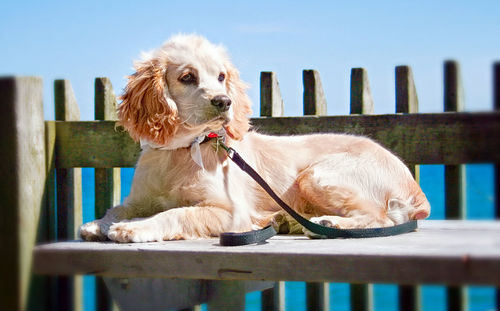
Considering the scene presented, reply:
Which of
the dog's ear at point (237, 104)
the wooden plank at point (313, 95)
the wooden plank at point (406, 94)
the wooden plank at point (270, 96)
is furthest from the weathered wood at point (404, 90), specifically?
the dog's ear at point (237, 104)

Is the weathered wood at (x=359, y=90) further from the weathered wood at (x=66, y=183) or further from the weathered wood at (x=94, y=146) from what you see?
the weathered wood at (x=66, y=183)

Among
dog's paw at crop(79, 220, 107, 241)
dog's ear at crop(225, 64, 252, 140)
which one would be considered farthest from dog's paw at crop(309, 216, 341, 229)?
dog's paw at crop(79, 220, 107, 241)

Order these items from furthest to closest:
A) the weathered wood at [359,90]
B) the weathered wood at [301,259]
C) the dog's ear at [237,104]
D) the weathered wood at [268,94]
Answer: the weathered wood at [268,94]
the weathered wood at [359,90]
the dog's ear at [237,104]
the weathered wood at [301,259]

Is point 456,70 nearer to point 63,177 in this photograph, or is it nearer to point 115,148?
point 115,148

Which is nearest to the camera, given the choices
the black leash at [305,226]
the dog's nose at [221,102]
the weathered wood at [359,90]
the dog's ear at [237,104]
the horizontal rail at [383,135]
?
the black leash at [305,226]

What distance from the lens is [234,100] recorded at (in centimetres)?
354

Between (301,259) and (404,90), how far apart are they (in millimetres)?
1710

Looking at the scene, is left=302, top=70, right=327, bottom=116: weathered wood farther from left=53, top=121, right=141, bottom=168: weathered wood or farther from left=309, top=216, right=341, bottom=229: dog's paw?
left=53, top=121, right=141, bottom=168: weathered wood

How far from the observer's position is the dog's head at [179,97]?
322cm

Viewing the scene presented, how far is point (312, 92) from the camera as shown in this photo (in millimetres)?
3977

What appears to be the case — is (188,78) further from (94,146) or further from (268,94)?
(94,146)

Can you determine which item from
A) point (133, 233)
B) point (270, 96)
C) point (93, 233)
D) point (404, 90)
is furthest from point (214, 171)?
point (404, 90)

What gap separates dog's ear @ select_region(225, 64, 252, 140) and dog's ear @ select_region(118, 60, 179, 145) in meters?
0.35

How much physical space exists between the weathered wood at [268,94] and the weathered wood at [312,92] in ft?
0.65
